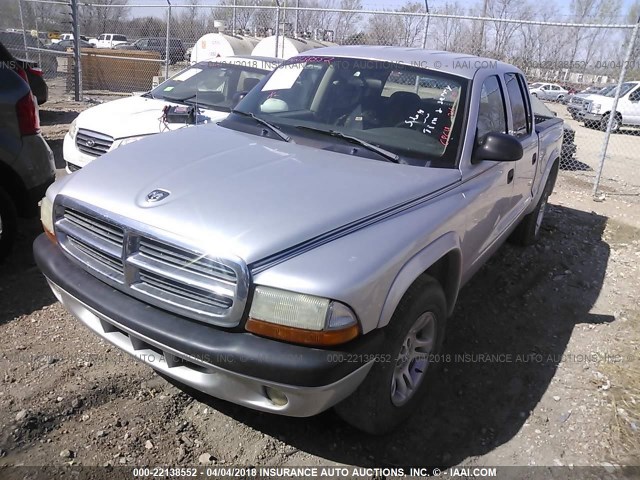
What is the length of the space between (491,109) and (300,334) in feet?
8.14

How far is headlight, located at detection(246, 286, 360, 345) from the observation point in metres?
2.05

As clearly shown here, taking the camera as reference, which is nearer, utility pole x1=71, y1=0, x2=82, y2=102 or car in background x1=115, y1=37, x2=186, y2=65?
utility pole x1=71, y1=0, x2=82, y2=102

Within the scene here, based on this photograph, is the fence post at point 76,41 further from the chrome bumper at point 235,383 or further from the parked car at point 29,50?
the chrome bumper at point 235,383

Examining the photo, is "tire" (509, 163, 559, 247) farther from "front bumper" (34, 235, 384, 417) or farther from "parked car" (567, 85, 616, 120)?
"parked car" (567, 85, 616, 120)

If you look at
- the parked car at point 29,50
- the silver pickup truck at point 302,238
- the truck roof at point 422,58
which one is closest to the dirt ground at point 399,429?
the silver pickup truck at point 302,238

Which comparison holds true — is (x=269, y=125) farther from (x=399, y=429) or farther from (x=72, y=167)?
(x=72, y=167)

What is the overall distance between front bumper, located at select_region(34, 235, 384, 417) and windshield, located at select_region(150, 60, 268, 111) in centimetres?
436

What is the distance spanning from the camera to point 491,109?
148 inches

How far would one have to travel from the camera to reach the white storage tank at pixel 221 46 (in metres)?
16.5

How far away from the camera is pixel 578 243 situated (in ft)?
20.2

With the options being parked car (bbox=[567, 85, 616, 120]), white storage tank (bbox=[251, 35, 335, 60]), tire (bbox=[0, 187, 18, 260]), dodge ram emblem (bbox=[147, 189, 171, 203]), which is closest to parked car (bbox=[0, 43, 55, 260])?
tire (bbox=[0, 187, 18, 260])

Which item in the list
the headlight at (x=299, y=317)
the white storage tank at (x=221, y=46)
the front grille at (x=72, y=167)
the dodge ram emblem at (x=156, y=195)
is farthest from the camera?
the white storage tank at (x=221, y=46)

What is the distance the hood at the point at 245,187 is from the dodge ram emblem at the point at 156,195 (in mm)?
24

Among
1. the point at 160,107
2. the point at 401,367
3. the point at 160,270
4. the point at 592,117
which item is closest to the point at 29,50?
the point at 160,107
